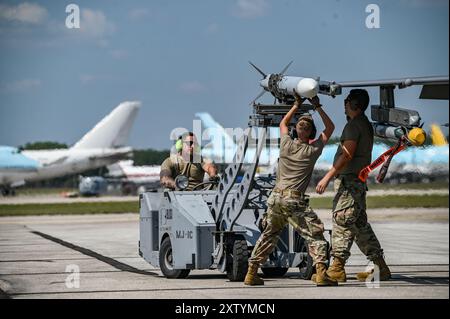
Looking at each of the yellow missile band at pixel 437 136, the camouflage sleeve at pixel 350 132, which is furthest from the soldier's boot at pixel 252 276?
Result: the yellow missile band at pixel 437 136

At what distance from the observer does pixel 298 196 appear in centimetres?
1105

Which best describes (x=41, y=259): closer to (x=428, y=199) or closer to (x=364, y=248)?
(x=364, y=248)

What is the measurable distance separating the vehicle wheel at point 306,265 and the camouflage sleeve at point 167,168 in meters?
2.33

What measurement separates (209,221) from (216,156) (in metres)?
71.6

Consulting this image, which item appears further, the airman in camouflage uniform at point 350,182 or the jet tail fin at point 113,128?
the jet tail fin at point 113,128

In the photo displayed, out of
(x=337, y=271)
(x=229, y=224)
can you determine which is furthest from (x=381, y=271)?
(x=229, y=224)

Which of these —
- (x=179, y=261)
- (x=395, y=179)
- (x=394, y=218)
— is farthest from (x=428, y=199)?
(x=179, y=261)

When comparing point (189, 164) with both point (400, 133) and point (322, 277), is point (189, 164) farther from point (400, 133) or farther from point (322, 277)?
point (400, 133)

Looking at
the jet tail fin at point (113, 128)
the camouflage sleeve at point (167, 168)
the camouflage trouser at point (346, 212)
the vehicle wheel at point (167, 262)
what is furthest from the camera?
the jet tail fin at point (113, 128)

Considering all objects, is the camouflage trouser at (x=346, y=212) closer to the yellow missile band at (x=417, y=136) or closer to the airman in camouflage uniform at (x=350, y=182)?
the airman in camouflage uniform at (x=350, y=182)

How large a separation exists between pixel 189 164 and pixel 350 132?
10.4 ft

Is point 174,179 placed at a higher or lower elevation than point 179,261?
higher

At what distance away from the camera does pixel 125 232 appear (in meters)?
25.8

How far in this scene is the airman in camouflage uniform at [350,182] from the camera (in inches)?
444
